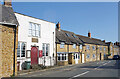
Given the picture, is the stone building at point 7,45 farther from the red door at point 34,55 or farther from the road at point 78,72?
the red door at point 34,55

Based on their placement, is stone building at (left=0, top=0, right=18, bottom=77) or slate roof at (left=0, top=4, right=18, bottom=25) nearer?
stone building at (left=0, top=0, right=18, bottom=77)

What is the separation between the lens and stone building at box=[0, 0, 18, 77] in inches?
517

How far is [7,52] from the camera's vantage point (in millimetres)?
13539

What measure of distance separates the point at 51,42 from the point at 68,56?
23.3ft

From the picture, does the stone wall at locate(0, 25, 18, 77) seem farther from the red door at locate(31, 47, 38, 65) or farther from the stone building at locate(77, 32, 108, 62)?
the stone building at locate(77, 32, 108, 62)

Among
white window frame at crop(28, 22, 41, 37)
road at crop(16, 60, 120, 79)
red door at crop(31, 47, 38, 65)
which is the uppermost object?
white window frame at crop(28, 22, 41, 37)

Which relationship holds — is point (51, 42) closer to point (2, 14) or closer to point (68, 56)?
point (68, 56)

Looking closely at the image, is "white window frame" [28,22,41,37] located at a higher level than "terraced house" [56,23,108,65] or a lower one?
higher

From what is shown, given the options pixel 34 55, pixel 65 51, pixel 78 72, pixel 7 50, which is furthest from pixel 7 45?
pixel 65 51

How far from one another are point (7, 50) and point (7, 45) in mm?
472

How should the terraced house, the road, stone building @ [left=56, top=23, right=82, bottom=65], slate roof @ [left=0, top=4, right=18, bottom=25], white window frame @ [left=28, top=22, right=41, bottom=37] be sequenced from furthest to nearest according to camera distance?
the terraced house → stone building @ [left=56, top=23, right=82, bottom=65] → white window frame @ [left=28, top=22, right=41, bottom=37] → slate roof @ [left=0, top=4, right=18, bottom=25] → the road

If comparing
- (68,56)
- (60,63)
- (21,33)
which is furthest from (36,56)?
(68,56)

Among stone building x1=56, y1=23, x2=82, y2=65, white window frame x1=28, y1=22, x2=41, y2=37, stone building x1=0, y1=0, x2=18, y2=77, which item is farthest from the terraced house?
stone building x1=0, y1=0, x2=18, y2=77

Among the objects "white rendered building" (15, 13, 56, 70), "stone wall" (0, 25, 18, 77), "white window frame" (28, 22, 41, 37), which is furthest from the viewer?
"white window frame" (28, 22, 41, 37)
